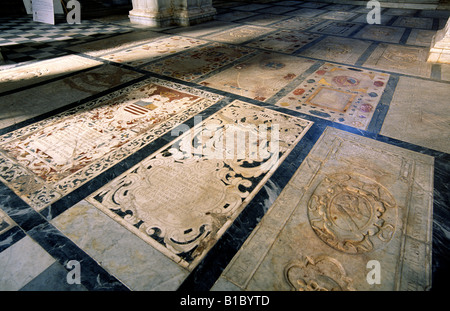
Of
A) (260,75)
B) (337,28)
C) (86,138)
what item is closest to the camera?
(86,138)

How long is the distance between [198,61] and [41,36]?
11.6 ft

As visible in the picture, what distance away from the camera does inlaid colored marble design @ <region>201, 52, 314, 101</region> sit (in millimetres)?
2691

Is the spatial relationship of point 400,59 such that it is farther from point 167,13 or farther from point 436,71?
point 167,13

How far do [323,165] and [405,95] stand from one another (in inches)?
64.5

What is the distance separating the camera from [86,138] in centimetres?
197

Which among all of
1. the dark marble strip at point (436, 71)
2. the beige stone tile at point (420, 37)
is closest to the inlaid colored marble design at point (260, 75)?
the dark marble strip at point (436, 71)

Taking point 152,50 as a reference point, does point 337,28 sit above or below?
above

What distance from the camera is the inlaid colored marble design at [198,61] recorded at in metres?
3.17

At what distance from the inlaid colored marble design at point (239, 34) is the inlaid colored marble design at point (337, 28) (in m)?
1.08

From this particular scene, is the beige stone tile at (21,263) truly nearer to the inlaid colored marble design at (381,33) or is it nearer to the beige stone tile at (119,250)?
the beige stone tile at (119,250)

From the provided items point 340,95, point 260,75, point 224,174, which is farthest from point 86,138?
point 340,95

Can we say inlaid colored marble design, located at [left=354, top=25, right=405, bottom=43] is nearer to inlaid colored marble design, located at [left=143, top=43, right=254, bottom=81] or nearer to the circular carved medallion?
inlaid colored marble design, located at [left=143, top=43, right=254, bottom=81]

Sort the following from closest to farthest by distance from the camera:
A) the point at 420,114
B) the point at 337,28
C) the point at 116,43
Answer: the point at 420,114, the point at 116,43, the point at 337,28

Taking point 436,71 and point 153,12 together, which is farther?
point 153,12
